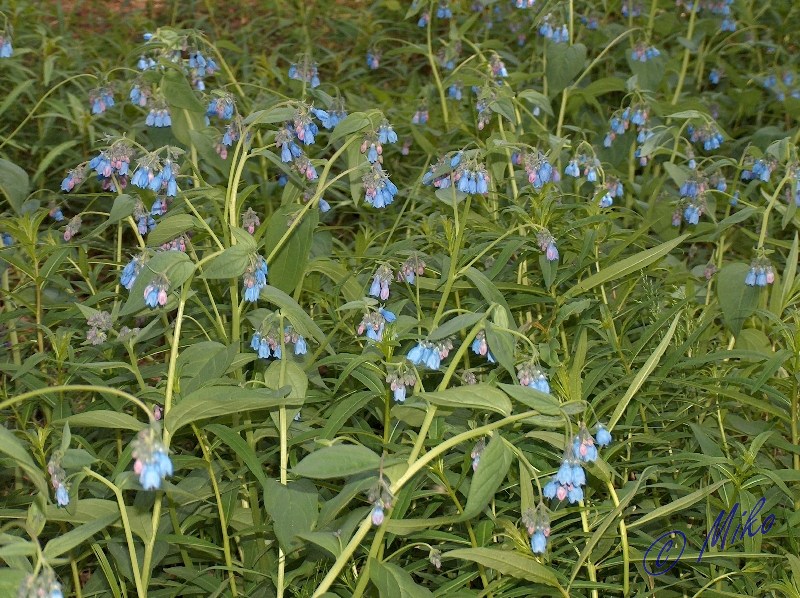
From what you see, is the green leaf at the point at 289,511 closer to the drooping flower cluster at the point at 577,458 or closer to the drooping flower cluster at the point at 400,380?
the drooping flower cluster at the point at 400,380

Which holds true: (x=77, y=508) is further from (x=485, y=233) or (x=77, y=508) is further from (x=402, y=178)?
(x=402, y=178)

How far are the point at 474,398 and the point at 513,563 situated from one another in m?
0.48

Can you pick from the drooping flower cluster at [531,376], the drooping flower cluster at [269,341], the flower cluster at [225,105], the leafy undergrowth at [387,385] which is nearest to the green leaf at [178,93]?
the leafy undergrowth at [387,385]

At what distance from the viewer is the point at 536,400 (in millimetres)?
2402

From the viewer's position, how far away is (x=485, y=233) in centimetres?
387

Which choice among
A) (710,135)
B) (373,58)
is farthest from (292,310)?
(373,58)

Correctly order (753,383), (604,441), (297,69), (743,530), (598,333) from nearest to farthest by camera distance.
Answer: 1. (604,441)
2. (743,530)
3. (753,383)
4. (598,333)
5. (297,69)

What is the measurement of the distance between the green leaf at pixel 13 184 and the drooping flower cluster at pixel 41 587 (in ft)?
8.31

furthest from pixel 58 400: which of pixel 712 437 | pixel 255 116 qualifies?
pixel 712 437

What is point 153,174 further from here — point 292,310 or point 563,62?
point 563,62

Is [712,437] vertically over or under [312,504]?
under

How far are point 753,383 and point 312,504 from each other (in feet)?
4.64

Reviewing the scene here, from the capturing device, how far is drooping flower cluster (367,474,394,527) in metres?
2.29

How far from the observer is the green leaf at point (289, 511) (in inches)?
103
